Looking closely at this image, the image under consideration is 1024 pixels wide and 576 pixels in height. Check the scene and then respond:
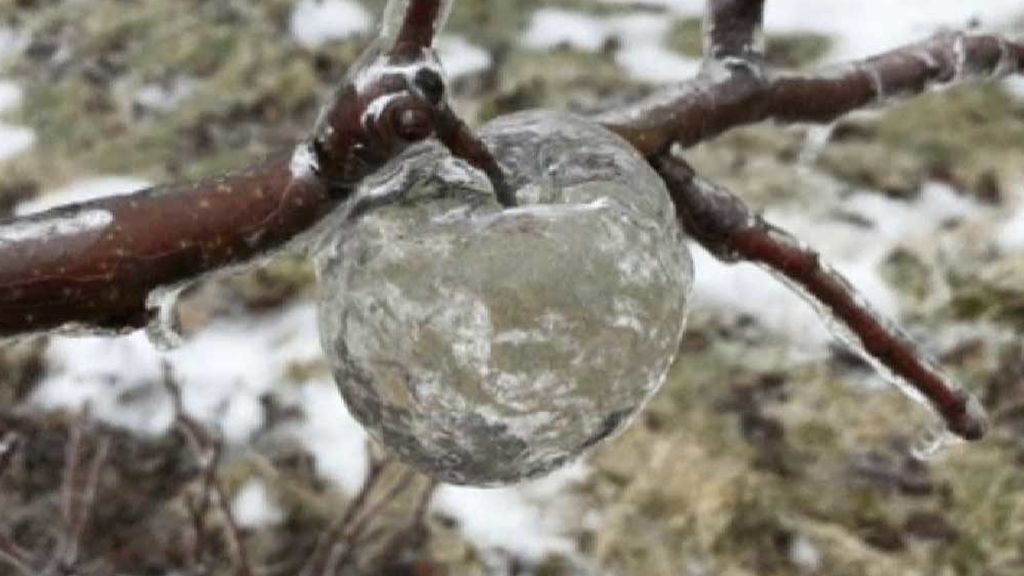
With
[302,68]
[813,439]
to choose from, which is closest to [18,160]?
[302,68]

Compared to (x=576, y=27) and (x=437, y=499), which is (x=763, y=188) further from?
(x=437, y=499)

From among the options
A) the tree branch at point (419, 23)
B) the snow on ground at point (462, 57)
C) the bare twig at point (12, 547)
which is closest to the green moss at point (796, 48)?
the snow on ground at point (462, 57)

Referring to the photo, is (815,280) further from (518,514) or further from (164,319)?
(518,514)

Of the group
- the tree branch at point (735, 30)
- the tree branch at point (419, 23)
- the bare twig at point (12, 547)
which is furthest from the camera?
the bare twig at point (12, 547)

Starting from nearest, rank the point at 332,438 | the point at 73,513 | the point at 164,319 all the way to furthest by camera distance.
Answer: the point at 164,319
the point at 73,513
the point at 332,438

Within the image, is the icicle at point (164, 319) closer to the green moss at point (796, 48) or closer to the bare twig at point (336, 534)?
the bare twig at point (336, 534)

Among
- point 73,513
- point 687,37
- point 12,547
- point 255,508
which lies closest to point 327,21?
point 687,37
